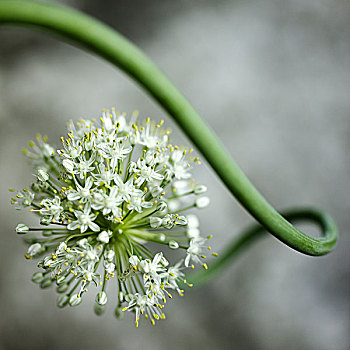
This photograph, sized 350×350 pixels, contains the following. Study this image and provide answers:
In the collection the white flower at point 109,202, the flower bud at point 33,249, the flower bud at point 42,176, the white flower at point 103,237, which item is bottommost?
the white flower at point 103,237

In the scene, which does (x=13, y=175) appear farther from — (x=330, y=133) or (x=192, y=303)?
(x=330, y=133)

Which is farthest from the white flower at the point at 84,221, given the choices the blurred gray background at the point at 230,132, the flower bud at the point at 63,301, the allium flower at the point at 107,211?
the blurred gray background at the point at 230,132

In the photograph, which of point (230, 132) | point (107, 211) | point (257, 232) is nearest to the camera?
point (107, 211)

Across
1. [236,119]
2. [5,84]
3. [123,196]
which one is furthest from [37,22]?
[5,84]

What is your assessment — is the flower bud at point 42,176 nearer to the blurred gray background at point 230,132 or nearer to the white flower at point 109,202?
the white flower at point 109,202

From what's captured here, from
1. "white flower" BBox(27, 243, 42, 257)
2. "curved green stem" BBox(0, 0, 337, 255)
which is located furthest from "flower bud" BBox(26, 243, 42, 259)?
"curved green stem" BBox(0, 0, 337, 255)

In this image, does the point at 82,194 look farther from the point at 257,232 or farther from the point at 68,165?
the point at 257,232

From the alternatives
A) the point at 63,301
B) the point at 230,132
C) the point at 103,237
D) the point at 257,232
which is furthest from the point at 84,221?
the point at 230,132
